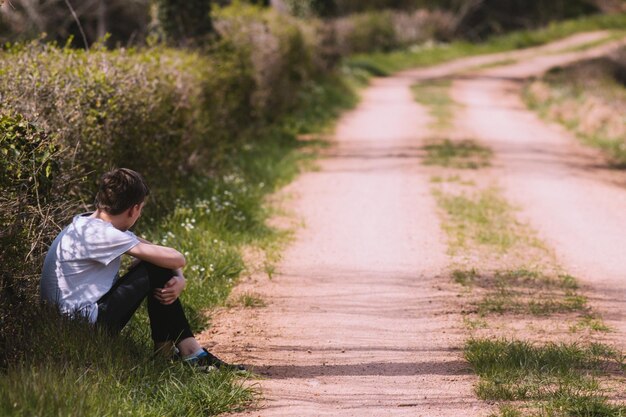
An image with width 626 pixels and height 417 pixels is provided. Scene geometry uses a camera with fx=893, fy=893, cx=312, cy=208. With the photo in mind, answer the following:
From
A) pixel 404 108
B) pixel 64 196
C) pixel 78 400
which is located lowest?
pixel 404 108

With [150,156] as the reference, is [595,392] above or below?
A: below

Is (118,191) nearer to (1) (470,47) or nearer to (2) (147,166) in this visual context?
(2) (147,166)

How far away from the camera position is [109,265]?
5117mm

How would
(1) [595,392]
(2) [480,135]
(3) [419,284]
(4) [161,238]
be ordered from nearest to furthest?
1. (1) [595,392]
2. (3) [419,284]
3. (4) [161,238]
4. (2) [480,135]

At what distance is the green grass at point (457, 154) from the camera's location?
1347 centimetres

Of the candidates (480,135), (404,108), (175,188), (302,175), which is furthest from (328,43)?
(175,188)

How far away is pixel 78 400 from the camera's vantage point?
13.3ft

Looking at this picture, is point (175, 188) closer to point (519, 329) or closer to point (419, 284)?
point (419, 284)

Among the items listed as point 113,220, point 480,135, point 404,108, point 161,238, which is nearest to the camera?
point 113,220

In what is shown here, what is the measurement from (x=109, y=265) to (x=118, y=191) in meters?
0.44

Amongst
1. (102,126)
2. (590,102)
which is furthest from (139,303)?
(590,102)

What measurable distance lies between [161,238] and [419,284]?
241cm

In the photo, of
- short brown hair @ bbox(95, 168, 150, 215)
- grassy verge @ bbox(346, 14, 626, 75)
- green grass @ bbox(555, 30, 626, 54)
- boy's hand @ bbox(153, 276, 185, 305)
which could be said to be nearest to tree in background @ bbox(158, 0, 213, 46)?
short brown hair @ bbox(95, 168, 150, 215)

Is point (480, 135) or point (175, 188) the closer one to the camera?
point (175, 188)
